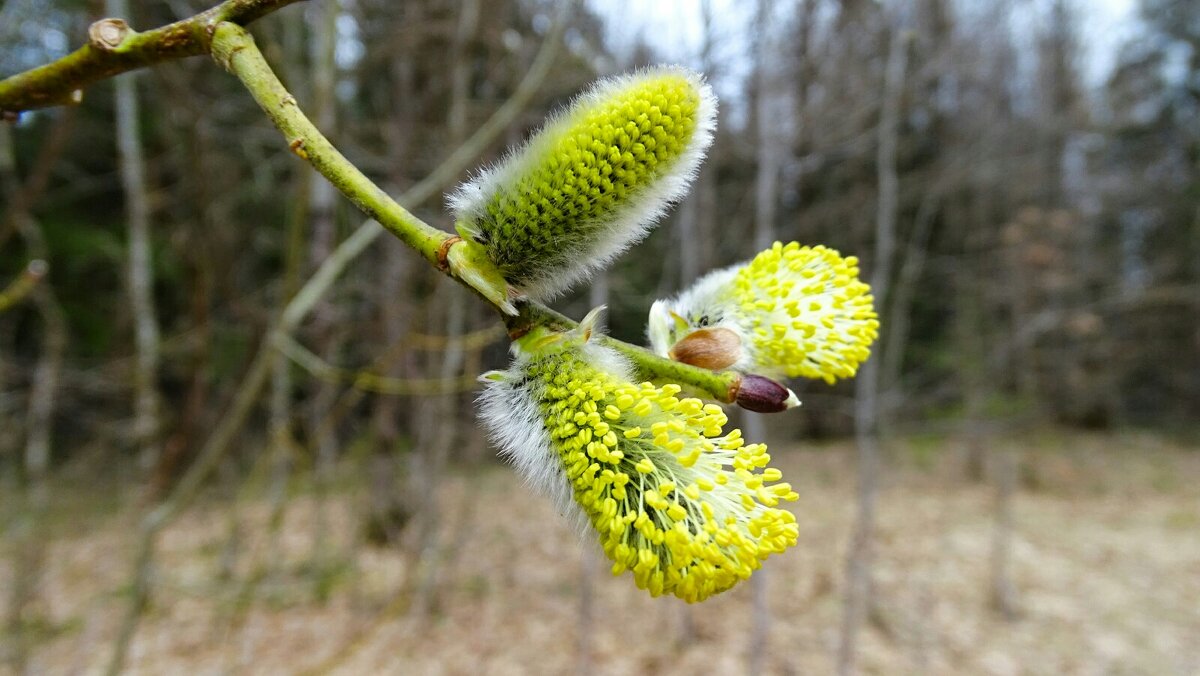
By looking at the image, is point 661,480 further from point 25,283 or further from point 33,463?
point 33,463

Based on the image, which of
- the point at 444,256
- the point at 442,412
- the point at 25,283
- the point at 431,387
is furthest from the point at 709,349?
the point at 442,412

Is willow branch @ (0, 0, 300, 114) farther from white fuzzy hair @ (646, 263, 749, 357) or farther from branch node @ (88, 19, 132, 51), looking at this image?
white fuzzy hair @ (646, 263, 749, 357)

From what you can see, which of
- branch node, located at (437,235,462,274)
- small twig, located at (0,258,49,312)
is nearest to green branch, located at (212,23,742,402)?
branch node, located at (437,235,462,274)

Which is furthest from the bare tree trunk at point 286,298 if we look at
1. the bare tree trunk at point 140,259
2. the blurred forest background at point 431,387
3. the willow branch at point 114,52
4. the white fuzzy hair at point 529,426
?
the white fuzzy hair at point 529,426

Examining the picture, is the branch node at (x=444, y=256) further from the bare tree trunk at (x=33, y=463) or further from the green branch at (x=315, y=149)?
the bare tree trunk at (x=33, y=463)

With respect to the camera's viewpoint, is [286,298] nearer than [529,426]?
No

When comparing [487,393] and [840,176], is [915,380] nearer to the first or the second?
[840,176]
